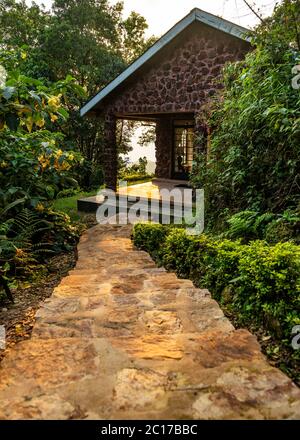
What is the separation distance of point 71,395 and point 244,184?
4.07 m

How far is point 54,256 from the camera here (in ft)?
18.5

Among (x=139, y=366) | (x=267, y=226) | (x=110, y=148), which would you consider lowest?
(x=139, y=366)

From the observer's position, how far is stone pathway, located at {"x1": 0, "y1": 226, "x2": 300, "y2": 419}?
5.60 ft

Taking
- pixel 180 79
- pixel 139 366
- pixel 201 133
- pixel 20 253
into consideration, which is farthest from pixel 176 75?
pixel 139 366

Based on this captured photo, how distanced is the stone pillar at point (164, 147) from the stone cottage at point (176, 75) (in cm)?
312

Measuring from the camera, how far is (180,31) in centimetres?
813

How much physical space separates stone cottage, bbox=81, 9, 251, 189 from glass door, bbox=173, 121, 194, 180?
3.34 meters

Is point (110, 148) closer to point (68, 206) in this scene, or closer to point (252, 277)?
point (68, 206)

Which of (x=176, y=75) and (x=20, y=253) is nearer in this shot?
(x=20, y=253)

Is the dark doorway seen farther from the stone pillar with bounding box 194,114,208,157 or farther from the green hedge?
the green hedge

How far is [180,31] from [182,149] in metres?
5.28

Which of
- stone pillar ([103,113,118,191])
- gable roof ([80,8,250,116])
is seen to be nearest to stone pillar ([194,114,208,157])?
gable roof ([80,8,250,116])

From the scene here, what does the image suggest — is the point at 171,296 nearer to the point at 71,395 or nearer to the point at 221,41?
the point at 71,395

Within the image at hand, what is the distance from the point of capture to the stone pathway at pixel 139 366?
171 cm
